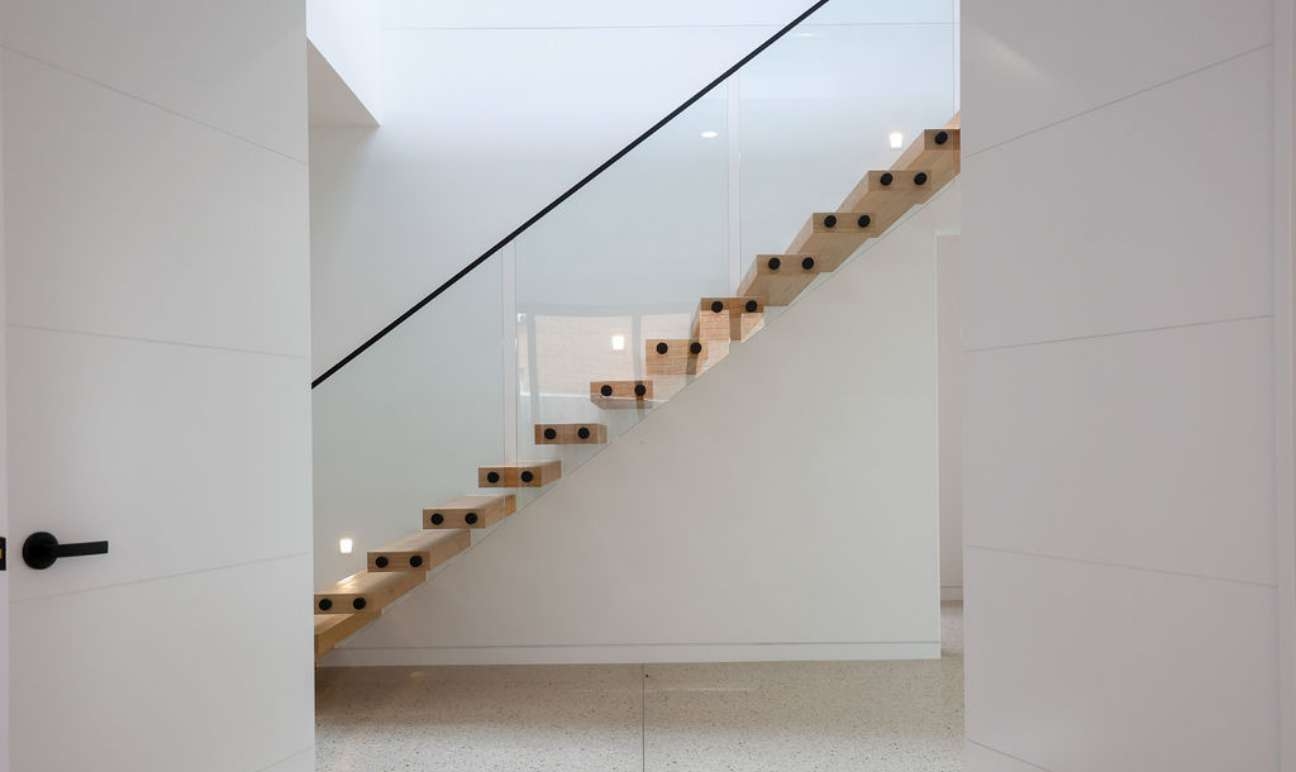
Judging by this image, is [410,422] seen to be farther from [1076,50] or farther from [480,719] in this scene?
[1076,50]

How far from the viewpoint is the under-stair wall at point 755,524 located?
545 cm

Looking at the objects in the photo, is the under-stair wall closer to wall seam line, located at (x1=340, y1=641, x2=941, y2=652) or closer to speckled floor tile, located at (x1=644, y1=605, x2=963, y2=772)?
wall seam line, located at (x1=340, y1=641, x2=941, y2=652)

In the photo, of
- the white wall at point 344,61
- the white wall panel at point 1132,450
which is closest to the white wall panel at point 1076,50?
the white wall panel at point 1132,450

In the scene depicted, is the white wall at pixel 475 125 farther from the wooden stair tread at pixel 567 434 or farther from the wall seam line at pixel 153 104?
the wall seam line at pixel 153 104

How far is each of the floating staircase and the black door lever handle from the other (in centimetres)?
223

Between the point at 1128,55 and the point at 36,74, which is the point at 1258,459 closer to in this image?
the point at 1128,55

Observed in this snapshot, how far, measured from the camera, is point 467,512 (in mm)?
4402

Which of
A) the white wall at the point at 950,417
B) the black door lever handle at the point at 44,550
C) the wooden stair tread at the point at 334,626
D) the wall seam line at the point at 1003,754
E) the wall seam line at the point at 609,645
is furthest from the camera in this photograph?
the white wall at the point at 950,417

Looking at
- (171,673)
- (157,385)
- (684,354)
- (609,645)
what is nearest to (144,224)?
(157,385)

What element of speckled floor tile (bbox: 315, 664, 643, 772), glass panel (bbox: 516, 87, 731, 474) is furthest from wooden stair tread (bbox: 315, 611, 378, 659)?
glass panel (bbox: 516, 87, 731, 474)

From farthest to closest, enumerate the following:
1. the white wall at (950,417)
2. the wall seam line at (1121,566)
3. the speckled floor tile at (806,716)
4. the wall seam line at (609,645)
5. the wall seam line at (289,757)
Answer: the white wall at (950,417)
the wall seam line at (609,645)
the speckled floor tile at (806,716)
the wall seam line at (289,757)
the wall seam line at (1121,566)

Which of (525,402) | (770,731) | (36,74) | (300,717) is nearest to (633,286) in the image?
(525,402)

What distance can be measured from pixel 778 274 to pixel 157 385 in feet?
9.53

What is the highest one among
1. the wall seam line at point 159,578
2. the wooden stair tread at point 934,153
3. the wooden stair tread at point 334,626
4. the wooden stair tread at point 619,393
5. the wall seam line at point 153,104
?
the wooden stair tread at point 934,153
